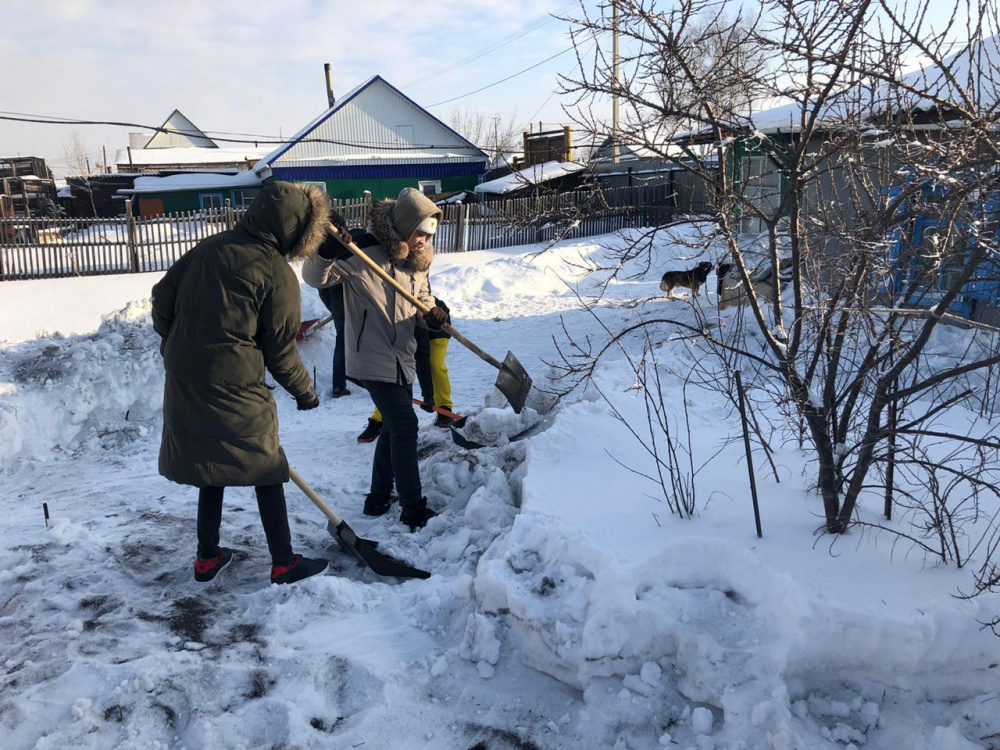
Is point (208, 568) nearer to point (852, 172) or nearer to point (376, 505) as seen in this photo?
point (376, 505)

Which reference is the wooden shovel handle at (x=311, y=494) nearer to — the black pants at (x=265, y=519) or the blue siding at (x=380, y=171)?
the black pants at (x=265, y=519)

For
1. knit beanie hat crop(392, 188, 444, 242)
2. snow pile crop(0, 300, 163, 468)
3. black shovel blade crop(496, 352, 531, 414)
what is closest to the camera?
knit beanie hat crop(392, 188, 444, 242)

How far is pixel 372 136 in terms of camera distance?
26859 millimetres

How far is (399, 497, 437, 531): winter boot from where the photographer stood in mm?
3824

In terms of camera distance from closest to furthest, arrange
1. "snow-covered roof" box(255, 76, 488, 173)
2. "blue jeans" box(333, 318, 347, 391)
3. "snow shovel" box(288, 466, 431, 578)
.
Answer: "snow shovel" box(288, 466, 431, 578) → "blue jeans" box(333, 318, 347, 391) → "snow-covered roof" box(255, 76, 488, 173)

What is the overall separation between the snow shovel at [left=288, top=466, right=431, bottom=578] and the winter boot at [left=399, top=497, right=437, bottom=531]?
1.06 ft

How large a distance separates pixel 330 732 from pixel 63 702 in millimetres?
901

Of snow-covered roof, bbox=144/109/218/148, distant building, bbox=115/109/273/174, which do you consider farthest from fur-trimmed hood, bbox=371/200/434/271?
snow-covered roof, bbox=144/109/218/148

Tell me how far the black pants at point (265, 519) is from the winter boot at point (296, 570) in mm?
27

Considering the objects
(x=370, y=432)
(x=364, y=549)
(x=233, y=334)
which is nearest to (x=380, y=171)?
(x=370, y=432)

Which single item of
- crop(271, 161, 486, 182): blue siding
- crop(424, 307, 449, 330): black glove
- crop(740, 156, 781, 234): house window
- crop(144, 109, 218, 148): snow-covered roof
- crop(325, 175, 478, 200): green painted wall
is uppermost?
crop(144, 109, 218, 148): snow-covered roof

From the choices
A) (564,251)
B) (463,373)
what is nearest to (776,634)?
(463,373)

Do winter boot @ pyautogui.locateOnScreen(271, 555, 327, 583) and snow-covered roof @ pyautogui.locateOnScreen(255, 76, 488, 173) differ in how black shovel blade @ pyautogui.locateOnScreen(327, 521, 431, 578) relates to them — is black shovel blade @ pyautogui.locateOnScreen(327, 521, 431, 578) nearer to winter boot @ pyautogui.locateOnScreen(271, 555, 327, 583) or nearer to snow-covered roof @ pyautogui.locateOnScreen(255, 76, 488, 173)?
winter boot @ pyautogui.locateOnScreen(271, 555, 327, 583)

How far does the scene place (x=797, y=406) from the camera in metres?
2.79
